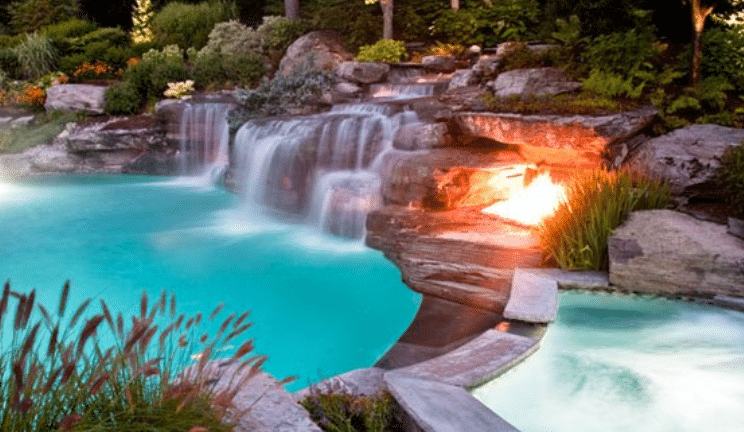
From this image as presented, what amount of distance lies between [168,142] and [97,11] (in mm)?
14346

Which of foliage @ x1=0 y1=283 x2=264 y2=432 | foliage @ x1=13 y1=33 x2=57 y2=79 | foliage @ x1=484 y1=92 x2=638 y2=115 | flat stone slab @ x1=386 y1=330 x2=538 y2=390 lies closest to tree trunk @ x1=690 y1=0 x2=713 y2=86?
foliage @ x1=484 y1=92 x2=638 y2=115

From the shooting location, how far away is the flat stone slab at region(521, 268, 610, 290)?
5.16 metres

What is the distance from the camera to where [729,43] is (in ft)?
26.6

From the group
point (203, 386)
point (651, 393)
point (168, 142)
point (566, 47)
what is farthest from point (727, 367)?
point (168, 142)

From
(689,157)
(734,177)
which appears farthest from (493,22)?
(734,177)

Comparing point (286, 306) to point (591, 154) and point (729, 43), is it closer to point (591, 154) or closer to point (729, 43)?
point (591, 154)

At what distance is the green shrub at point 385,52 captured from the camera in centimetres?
1387

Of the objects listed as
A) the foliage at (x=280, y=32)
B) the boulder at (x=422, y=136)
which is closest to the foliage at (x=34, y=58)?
the foliage at (x=280, y=32)

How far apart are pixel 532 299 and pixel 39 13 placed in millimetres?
22913

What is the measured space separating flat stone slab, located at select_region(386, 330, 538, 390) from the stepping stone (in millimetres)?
349

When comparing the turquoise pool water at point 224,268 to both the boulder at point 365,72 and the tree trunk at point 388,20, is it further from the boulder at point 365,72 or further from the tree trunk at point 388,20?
the tree trunk at point 388,20

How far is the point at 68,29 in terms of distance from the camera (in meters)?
19.3

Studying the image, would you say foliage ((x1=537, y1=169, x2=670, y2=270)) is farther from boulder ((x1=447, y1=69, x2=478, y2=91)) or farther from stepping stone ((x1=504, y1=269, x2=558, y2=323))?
boulder ((x1=447, y1=69, x2=478, y2=91))

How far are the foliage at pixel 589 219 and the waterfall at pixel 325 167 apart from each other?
3.04 m
